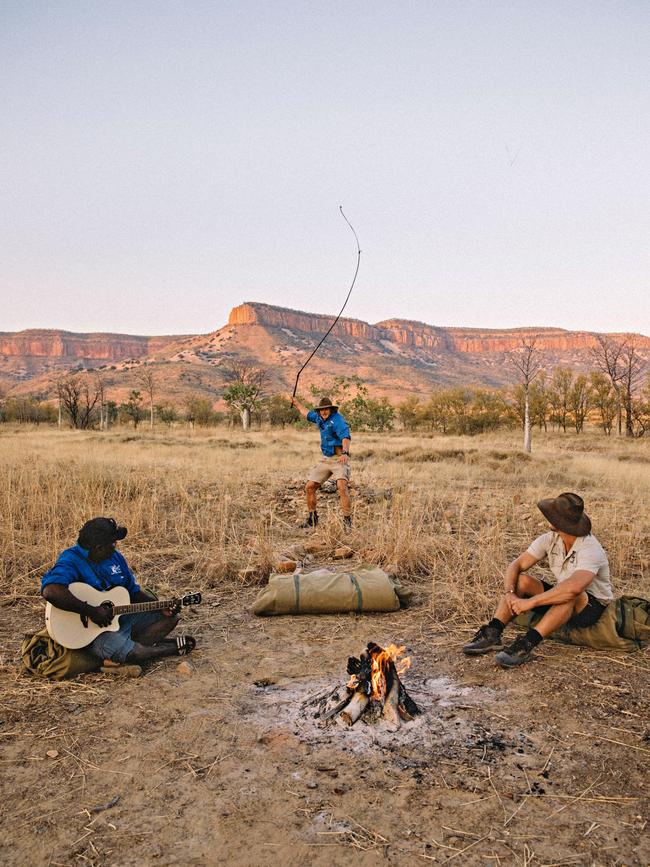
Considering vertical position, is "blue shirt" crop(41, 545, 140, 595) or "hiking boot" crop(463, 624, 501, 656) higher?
"blue shirt" crop(41, 545, 140, 595)

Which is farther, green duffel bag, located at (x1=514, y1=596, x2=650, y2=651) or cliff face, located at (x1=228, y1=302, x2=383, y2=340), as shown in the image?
cliff face, located at (x1=228, y1=302, x2=383, y2=340)

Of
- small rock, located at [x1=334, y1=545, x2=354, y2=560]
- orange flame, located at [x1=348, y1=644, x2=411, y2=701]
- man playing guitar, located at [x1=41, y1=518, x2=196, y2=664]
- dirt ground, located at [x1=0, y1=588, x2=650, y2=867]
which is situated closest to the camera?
dirt ground, located at [x1=0, y1=588, x2=650, y2=867]

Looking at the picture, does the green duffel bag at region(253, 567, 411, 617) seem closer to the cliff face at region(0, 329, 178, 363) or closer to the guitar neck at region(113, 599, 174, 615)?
the guitar neck at region(113, 599, 174, 615)

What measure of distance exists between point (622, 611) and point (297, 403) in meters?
5.88

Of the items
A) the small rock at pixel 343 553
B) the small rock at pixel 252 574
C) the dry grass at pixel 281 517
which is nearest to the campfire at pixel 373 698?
the dry grass at pixel 281 517

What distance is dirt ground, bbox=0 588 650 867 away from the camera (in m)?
2.45

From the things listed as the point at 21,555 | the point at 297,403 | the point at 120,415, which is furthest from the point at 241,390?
the point at 21,555

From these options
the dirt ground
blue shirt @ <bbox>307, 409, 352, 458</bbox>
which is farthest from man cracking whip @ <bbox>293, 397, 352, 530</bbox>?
the dirt ground

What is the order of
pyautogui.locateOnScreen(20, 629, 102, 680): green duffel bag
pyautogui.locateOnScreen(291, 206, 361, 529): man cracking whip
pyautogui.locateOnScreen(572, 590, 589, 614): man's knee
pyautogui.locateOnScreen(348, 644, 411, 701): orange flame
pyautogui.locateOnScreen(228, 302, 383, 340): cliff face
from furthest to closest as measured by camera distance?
pyautogui.locateOnScreen(228, 302, 383, 340): cliff face, pyautogui.locateOnScreen(291, 206, 361, 529): man cracking whip, pyautogui.locateOnScreen(572, 590, 589, 614): man's knee, pyautogui.locateOnScreen(20, 629, 102, 680): green duffel bag, pyautogui.locateOnScreen(348, 644, 411, 701): orange flame

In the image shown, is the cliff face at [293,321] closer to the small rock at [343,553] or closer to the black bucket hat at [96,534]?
the small rock at [343,553]

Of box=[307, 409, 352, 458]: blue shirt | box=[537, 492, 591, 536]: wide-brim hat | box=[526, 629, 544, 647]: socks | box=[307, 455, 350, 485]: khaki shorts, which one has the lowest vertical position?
box=[526, 629, 544, 647]: socks

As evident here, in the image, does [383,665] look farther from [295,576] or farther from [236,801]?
[295,576]

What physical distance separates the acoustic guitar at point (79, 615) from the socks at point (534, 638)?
2.57m

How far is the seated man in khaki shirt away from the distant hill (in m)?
64.7
